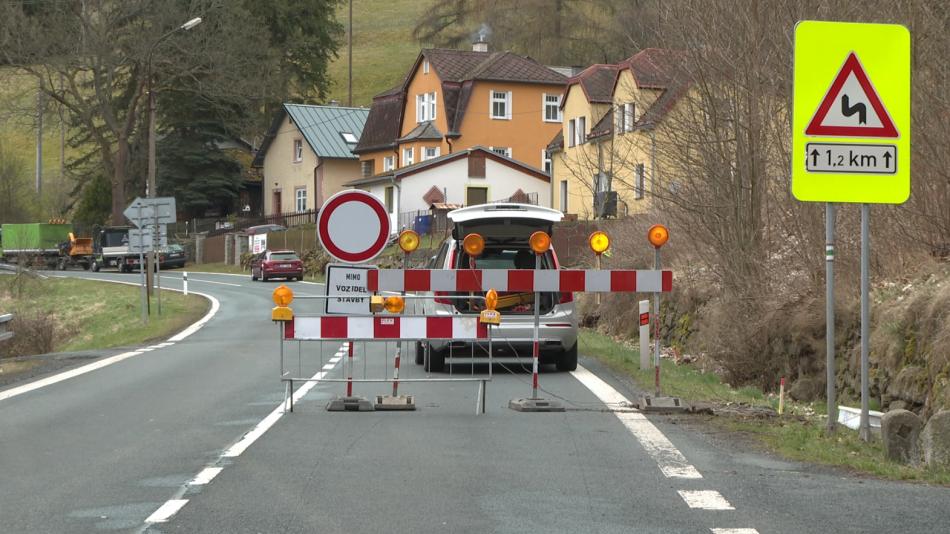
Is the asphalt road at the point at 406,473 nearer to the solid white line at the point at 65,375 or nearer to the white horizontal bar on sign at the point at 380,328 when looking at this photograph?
the solid white line at the point at 65,375

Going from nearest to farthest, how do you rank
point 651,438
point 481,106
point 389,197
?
point 651,438, point 389,197, point 481,106

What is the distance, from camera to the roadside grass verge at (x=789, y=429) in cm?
869

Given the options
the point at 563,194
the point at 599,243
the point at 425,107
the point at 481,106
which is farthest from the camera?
the point at 425,107

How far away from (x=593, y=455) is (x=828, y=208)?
2.78m

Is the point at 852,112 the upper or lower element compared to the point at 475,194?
lower

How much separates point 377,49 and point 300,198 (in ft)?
228

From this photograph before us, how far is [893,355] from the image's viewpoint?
1196 centimetres

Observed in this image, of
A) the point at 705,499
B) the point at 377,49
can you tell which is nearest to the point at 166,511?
the point at 705,499

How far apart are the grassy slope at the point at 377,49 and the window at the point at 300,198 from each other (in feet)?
123

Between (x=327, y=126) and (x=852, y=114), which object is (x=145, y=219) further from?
(x=327, y=126)

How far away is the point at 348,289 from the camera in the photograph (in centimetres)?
1277

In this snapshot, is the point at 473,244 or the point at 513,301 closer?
the point at 473,244

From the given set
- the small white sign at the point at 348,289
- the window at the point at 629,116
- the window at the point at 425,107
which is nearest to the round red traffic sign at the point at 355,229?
the small white sign at the point at 348,289

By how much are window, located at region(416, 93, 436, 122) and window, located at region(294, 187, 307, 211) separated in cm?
1219
